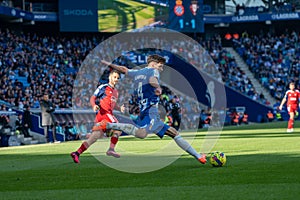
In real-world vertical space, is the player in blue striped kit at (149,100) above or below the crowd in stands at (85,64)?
above

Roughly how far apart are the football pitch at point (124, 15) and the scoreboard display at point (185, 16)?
1266mm

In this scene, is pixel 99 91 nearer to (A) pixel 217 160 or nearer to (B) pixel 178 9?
(A) pixel 217 160

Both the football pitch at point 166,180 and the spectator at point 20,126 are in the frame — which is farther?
the spectator at point 20,126

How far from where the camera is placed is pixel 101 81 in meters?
45.4

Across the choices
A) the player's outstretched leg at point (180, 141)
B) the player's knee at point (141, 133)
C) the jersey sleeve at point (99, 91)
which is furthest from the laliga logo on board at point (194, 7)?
the player's knee at point (141, 133)

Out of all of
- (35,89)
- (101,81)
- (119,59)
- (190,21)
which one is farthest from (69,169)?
(190,21)

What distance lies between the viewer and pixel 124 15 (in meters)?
50.8

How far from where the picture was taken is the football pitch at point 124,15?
5053cm

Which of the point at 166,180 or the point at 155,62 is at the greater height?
the point at 155,62

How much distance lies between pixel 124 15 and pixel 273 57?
14.2 m

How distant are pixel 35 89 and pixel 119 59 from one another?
35.2 feet

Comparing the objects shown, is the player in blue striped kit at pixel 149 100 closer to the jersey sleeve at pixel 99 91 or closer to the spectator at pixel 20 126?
the jersey sleeve at pixel 99 91

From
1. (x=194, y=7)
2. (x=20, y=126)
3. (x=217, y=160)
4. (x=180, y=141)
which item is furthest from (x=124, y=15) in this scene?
(x=217, y=160)

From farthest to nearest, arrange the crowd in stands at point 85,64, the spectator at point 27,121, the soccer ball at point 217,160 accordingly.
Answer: the crowd in stands at point 85,64, the spectator at point 27,121, the soccer ball at point 217,160
